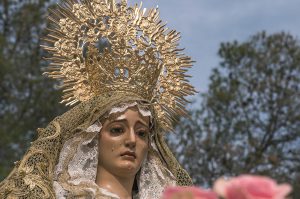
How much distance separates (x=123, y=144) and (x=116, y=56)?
75 cm

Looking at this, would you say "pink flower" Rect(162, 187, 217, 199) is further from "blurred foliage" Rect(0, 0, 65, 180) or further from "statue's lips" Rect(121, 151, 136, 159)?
"blurred foliage" Rect(0, 0, 65, 180)

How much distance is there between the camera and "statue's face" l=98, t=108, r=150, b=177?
413 centimetres

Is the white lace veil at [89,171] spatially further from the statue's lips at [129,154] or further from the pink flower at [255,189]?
the pink flower at [255,189]

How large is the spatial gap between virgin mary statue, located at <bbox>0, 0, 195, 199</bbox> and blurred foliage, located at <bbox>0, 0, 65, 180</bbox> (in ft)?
28.1

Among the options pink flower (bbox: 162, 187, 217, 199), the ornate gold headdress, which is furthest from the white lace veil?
pink flower (bbox: 162, 187, 217, 199)

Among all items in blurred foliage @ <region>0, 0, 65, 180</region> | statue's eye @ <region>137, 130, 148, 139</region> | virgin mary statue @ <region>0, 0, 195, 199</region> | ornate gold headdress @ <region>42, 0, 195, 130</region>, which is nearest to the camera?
virgin mary statue @ <region>0, 0, 195, 199</region>

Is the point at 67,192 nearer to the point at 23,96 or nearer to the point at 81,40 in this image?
the point at 81,40

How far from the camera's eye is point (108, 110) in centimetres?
425

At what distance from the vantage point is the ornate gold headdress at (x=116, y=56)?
463 centimetres

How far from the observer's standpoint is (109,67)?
4641 millimetres

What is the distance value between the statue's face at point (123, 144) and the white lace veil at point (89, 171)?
0.15 feet

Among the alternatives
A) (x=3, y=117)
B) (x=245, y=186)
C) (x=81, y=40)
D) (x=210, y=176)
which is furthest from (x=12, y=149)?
(x=245, y=186)

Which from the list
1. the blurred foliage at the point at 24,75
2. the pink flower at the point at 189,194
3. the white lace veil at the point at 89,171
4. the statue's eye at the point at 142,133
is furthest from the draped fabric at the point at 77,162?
the blurred foliage at the point at 24,75

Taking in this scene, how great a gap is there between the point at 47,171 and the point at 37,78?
394 inches
